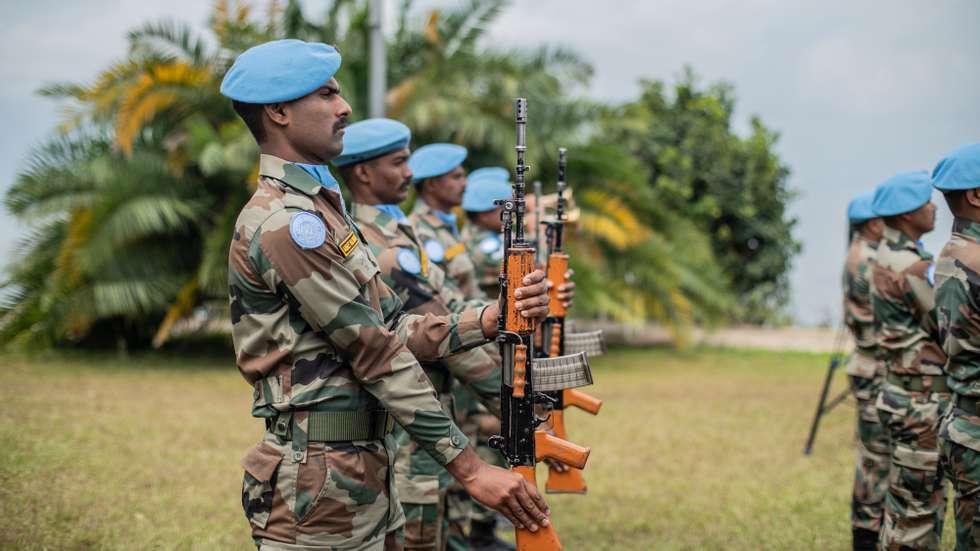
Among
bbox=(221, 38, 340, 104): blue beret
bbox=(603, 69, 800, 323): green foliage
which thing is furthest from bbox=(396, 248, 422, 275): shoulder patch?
bbox=(603, 69, 800, 323): green foliage

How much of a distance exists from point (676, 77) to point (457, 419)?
16719 mm

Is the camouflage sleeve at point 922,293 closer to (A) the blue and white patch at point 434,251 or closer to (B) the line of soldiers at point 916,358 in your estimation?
(B) the line of soldiers at point 916,358

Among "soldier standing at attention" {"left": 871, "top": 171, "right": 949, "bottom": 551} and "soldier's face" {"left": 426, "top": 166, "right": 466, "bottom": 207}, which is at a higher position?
"soldier's face" {"left": 426, "top": 166, "right": 466, "bottom": 207}

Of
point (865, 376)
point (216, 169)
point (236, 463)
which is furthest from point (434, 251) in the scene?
point (216, 169)

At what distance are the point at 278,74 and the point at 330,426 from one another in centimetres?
101

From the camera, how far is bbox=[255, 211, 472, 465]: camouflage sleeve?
8.31ft

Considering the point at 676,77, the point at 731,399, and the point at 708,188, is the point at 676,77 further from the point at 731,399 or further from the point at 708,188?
the point at 731,399

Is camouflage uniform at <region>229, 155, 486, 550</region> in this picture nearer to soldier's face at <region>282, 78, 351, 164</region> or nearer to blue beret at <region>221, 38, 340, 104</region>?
soldier's face at <region>282, 78, 351, 164</region>

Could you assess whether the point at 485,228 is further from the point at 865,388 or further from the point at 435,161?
the point at 865,388

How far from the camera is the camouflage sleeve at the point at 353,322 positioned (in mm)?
2533

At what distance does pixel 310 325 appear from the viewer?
2617 millimetres

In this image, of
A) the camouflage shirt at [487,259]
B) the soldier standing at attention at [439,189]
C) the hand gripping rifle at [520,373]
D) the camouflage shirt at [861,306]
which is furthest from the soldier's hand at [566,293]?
the camouflage shirt at [861,306]

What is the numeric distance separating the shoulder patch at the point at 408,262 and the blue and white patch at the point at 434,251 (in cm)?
62

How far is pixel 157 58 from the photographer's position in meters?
12.6
